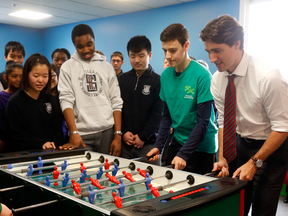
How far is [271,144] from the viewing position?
1.49m

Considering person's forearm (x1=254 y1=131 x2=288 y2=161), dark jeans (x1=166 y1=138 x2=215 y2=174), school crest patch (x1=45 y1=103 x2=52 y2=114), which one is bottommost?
dark jeans (x1=166 y1=138 x2=215 y2=174)

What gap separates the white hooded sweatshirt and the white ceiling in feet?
13.0

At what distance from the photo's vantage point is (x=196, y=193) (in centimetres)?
115

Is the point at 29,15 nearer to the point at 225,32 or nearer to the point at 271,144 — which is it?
the point at 225,32

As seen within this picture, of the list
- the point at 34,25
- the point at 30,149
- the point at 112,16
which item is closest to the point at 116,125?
the point at 30,149

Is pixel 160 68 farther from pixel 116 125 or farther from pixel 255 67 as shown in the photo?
pixel 255 67

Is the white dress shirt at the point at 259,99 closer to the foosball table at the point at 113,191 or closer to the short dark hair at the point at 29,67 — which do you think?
the foosball table at the point at 113,191

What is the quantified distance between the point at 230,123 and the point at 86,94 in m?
1.34

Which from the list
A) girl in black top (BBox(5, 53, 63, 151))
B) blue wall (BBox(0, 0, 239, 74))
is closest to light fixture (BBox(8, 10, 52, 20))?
blue wall (BBox(0, 0, 239, 74))

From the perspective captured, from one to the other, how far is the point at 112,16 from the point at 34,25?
3.13 m

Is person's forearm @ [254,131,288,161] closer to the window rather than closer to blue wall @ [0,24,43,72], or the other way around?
the window

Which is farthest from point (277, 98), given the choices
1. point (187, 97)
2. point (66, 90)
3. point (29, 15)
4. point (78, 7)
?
point (29, 15)

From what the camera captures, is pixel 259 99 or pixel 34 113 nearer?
pixel 259 99

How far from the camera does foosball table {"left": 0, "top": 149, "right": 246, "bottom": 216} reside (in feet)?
3.46
